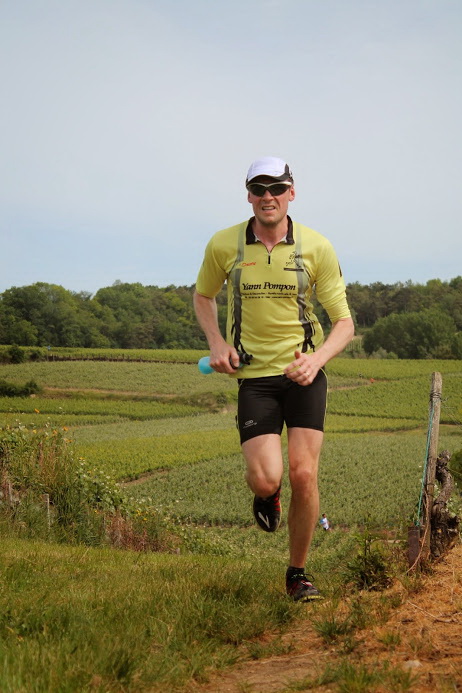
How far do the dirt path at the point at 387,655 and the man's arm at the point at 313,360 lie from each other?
146cm

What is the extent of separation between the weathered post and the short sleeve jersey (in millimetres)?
1222

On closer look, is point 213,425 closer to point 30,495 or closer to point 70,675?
point 30,495

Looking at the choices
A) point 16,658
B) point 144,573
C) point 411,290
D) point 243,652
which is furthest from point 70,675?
A: point 411,290

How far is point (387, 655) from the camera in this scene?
152 inches

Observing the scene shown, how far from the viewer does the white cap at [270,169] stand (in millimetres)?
5746

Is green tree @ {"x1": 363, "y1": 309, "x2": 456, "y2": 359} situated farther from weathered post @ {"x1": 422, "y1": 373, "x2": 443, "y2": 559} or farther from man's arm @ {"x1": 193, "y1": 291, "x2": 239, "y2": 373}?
man's arm @ {"x1": 193, "y1": 291, "x2": 239, "y2": 373}

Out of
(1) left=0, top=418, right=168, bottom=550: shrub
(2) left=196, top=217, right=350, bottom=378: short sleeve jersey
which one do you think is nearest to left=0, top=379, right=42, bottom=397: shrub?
(1) left=0, top=418, right=168, bottom=550: shrub

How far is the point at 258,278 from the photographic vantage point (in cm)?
577

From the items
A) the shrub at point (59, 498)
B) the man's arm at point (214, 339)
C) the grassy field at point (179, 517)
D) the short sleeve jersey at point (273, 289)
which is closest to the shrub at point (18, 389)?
the grassy field at point (179, 517)

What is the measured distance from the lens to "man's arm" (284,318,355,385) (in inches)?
217

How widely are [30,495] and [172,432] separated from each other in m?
43.1

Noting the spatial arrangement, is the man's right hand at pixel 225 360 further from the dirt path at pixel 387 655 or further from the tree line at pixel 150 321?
the tree line at pixel 150 321

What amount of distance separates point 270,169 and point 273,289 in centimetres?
83

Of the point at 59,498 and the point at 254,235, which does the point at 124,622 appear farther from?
the point at 59,498
